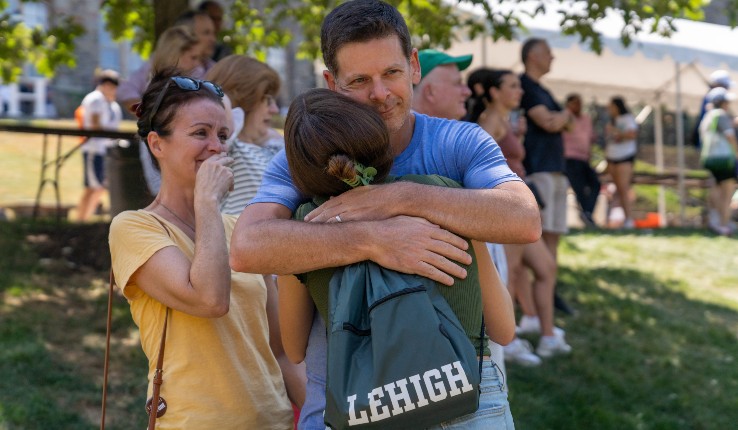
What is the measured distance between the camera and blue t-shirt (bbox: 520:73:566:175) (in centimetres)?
707

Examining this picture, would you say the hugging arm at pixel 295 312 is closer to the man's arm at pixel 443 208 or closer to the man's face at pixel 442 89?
the man's arm at pixel 443 208

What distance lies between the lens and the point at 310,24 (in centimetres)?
1109

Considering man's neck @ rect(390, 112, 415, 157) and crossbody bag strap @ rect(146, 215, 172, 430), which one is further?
crossbody bag strap @ rect(146, 215, 172, 430)

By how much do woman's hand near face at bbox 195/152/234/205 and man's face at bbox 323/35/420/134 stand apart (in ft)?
1.81

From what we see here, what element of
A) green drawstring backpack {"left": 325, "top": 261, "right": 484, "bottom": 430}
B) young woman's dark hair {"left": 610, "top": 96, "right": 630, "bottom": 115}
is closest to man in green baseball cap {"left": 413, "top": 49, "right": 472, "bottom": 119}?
green drawstring backpack {"left": 325, "top": 261, "right": 484, "bottom": 430}

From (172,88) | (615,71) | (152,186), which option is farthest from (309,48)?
(172,88)

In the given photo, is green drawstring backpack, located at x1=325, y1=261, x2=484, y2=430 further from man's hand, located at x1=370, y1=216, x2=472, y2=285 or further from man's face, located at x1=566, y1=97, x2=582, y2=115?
man's face, located at x1=566, y1=97, x2=582, y2=115

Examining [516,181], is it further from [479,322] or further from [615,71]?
[615,71]

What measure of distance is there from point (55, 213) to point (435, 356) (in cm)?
1075

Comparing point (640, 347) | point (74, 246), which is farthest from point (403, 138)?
point (74, 246)

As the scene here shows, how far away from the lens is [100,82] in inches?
523

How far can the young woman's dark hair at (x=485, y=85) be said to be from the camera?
237 inches

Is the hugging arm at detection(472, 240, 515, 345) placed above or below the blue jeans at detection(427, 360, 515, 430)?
above

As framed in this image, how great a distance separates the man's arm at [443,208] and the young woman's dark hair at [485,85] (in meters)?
3.90
